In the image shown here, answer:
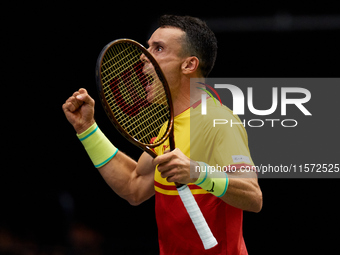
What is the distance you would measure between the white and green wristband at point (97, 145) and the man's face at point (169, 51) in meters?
0.33

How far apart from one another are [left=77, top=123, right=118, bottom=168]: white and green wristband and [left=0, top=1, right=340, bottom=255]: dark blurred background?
66.1 inches

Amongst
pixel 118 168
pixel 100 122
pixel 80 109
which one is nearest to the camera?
pixel 80 109

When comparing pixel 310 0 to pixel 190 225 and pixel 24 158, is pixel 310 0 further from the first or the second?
pixel 24 158

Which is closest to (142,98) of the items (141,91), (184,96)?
(141,91)

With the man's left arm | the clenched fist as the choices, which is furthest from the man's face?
the man's left arm

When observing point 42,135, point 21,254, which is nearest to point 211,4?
point 42,135

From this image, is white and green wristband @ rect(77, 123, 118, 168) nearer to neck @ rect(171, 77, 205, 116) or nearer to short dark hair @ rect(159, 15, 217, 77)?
neck @ rect(171, 77, 205, 116)

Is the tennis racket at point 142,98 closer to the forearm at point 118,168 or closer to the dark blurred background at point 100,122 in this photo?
the forearm at point 118,168

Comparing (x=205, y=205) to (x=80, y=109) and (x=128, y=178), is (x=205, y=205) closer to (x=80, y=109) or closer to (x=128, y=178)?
(x=128, y=178)

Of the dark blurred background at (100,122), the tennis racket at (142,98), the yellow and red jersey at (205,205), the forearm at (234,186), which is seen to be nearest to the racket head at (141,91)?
the tennis racket at (142,98)

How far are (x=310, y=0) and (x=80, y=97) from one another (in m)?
2.35

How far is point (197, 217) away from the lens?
1444 mm

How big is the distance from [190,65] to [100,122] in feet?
7.17

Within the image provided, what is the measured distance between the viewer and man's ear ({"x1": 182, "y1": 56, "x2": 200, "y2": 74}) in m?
1.74
